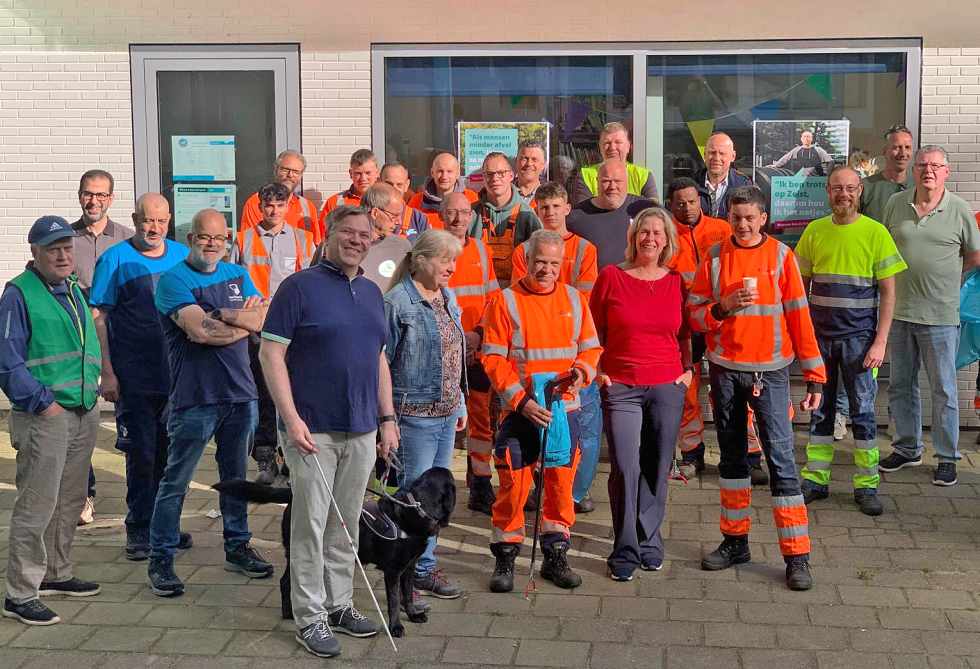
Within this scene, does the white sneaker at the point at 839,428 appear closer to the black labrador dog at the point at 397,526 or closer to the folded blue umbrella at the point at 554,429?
the folded blue umbrella at the point at 554,429

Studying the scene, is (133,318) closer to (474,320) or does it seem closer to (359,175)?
(474,320)

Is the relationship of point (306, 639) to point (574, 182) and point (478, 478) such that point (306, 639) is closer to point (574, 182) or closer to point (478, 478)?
point (478, 478)

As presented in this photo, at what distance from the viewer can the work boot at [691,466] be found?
8.06 m

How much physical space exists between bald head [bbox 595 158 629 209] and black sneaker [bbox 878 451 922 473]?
2.65m

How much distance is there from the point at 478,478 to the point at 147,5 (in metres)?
5.04

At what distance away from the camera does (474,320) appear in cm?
728

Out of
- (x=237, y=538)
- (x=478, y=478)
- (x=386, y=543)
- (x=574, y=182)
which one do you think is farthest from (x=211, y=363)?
(x=574, y=182)

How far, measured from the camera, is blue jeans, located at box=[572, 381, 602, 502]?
6.80 meters

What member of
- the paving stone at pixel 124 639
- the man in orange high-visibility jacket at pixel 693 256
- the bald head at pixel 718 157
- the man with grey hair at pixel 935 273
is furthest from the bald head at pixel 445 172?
the paving stone at pixel 124 639

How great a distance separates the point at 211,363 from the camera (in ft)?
19.5

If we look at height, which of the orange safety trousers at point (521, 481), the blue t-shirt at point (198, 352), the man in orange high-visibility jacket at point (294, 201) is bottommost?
the orange safety trousers at point (521, 481)

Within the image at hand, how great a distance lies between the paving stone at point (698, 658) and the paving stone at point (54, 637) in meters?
2.65

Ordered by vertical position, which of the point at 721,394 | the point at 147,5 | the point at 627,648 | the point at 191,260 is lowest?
the point at 627,648

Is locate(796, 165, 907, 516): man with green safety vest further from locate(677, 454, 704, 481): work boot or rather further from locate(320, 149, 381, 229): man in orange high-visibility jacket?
locate(320, 149, 381, 229): man in orange high-visibility jacket
